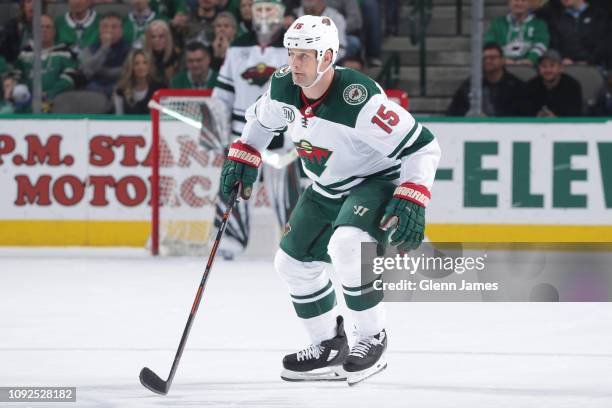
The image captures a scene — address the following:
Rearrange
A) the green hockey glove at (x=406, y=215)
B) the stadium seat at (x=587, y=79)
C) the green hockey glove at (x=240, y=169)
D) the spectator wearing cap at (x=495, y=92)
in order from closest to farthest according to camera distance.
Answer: the green hockey glove at (x=406, y=215) → the green hockey glove at (x=240, y=169) → the spectator wearing cap at (x=495, y=92) → the stadium seat at (x=587, y=79)

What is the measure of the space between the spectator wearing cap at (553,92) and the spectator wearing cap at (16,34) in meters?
4.14

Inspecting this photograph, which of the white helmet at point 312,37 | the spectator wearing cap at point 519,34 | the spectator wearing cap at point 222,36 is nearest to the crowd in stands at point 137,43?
the spectator wearing cap at point 222,36

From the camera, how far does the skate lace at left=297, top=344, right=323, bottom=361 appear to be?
4.64m

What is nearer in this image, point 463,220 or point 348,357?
point 348,357

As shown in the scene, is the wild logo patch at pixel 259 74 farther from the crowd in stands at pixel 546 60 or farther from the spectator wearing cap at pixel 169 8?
the spectator wearing cap at pixel 169 8

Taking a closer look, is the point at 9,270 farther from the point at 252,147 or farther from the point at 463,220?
the point at 252,147

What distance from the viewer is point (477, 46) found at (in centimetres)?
876

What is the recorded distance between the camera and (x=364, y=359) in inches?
176

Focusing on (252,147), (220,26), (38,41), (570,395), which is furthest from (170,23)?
(570,395)

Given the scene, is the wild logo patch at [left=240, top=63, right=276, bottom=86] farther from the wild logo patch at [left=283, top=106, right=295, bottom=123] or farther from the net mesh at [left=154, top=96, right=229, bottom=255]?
the wild logo patch at [left=283, top=106, right=295, bottom=123]

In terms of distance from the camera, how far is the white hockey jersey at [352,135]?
448cm

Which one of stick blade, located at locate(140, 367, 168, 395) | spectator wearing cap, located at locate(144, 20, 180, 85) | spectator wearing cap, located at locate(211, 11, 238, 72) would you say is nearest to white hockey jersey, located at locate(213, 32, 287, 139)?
spectator wearing cap, located at locate(211, 11, 238, 72)

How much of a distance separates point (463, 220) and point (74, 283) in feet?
8.89

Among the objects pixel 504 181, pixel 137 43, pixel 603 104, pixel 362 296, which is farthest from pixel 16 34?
pixel 362 296
